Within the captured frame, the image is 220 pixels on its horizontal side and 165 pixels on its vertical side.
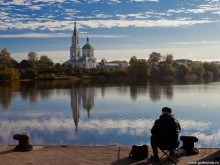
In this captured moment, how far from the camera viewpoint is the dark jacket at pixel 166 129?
9703mm

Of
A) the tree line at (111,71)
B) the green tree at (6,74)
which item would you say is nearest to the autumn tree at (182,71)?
the tree line at (111,71)

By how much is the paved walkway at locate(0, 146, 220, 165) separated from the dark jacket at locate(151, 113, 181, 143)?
66 centimetres

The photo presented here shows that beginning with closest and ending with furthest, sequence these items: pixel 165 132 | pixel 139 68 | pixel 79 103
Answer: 1. pixel 165 132
2. pixel 79 103
3. pixel 139 68

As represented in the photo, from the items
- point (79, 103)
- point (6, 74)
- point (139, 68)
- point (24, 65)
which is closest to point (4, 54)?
point (24, 65)

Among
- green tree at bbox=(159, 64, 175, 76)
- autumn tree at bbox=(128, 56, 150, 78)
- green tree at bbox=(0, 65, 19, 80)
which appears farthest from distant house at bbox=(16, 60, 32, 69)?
green tree at bbox=(159, 64, 175, 76)

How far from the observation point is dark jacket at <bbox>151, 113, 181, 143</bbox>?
31.8 feet

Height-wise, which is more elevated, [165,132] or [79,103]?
[165,132]

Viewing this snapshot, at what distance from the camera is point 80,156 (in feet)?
34.3

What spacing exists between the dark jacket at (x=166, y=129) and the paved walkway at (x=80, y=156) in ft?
2.18

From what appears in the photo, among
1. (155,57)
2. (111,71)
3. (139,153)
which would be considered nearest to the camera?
(139,153)

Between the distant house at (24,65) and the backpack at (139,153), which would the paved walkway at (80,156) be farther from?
the distant house at (24,65)

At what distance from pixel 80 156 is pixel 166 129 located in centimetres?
253

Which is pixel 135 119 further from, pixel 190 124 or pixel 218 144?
pixel 218 144

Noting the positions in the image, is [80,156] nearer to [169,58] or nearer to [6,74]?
[6,74]
